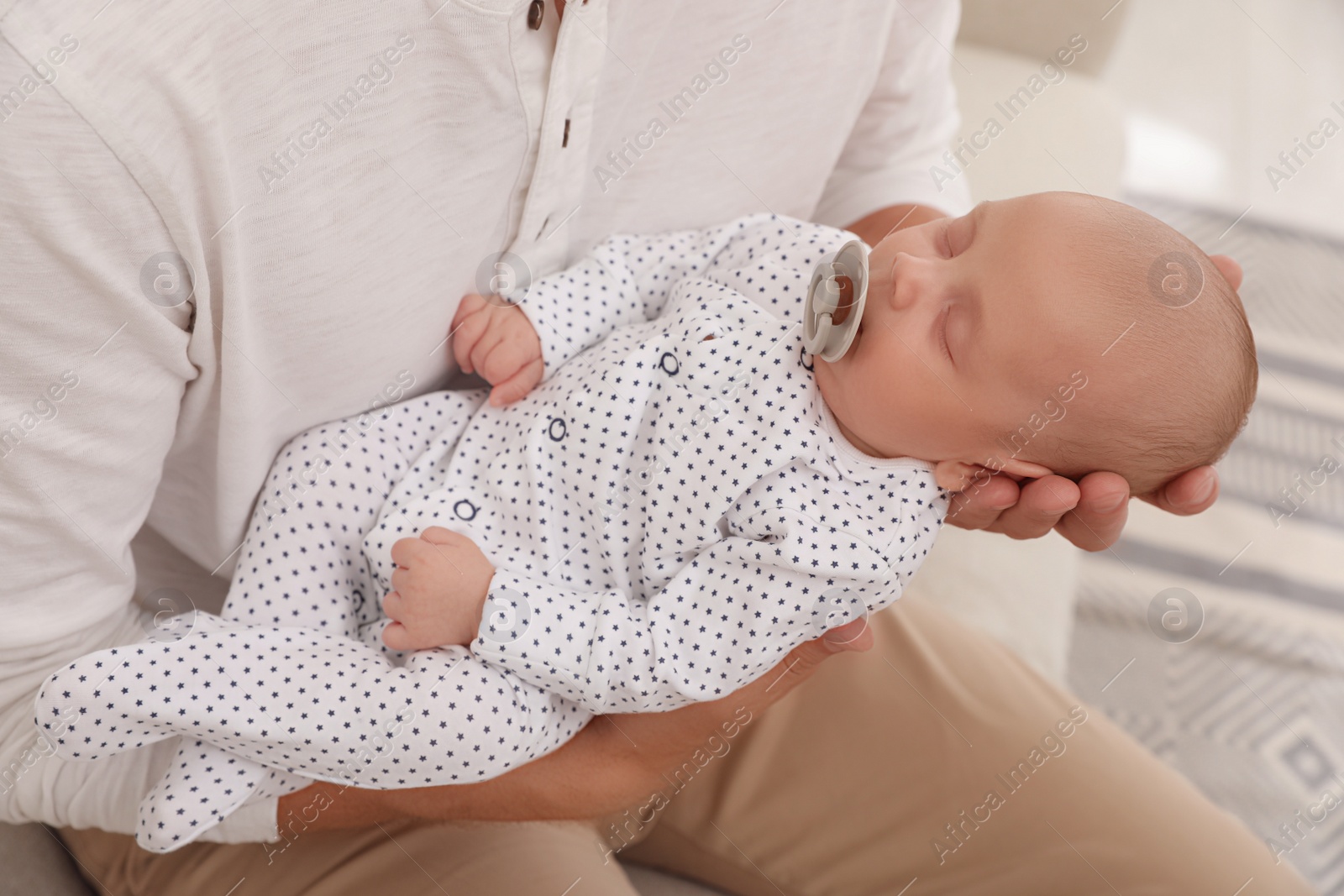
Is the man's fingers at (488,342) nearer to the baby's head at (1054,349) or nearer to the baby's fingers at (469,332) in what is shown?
the baby's fingers at (469,332)

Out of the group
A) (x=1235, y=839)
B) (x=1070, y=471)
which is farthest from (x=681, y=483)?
(x=1235, y=839)

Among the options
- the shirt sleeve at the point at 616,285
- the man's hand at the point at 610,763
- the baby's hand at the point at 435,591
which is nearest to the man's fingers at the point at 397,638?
the baby's hand at the point at 435,591

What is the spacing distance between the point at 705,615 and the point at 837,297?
0.30 metres

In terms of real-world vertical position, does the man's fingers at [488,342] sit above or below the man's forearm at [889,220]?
above

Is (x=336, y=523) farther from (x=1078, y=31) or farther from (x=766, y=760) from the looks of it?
(x=1078, y=31)

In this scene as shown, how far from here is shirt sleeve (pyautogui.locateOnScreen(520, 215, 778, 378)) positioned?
918 mm

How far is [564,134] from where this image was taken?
2.70 ft

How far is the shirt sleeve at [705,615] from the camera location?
806 millimetres

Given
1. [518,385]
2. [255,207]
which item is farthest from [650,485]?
[255,207]

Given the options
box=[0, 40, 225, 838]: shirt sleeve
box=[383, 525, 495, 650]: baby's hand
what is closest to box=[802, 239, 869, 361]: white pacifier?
box=[383, 525, 495, 650]: baby's hand

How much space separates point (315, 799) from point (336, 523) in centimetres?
25

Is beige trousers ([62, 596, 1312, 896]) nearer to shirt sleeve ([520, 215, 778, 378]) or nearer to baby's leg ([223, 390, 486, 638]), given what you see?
baby's leg ([223, 390, 486, 638])

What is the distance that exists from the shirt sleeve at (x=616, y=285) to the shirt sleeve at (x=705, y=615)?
0.24 metres

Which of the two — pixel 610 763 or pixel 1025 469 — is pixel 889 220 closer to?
pixel 1025 469
